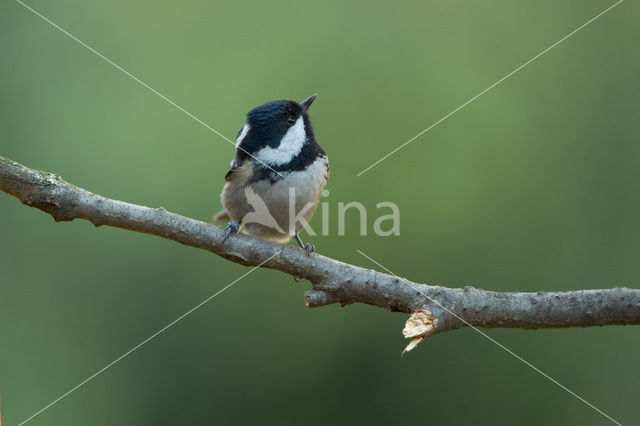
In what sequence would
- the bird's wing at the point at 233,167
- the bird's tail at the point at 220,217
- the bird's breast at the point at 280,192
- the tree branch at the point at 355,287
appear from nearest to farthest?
the tree branch at the point at 355,287
the bird's breast at the point at 280,192
the bird's wing at the point at 233,167
the bird's tail at the point at 220,217

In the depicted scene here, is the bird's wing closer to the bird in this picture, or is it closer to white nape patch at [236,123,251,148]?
the bird

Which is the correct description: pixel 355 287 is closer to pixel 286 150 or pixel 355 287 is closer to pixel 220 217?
pixel 286 150

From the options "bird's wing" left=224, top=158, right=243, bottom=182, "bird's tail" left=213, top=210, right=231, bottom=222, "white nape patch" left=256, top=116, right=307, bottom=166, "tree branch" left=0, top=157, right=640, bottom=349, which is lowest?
"tree branch" left=0, top=157, right=640, bottom=349

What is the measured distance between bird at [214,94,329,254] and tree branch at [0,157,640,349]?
74cm

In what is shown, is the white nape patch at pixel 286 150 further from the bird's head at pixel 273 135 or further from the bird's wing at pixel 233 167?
the bird's wing at pixel 233 167

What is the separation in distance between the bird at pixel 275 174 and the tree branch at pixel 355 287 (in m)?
0.74

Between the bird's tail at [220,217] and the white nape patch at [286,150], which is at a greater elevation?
the white nape patch at [286,150]

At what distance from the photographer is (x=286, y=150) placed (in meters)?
3.65

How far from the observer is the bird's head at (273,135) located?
3625mm

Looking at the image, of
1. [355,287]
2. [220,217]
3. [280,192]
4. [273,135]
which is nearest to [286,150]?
[273,135]

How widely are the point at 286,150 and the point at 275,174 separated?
19 centimetres

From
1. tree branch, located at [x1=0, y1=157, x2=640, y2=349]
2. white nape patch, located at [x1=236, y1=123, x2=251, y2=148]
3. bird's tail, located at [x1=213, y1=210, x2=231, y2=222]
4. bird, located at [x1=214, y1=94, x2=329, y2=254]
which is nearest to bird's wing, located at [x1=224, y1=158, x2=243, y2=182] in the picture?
bird, located at [x1=214, y1=94, x2=329, y2=254]

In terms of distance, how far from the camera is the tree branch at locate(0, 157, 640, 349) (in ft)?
8.11

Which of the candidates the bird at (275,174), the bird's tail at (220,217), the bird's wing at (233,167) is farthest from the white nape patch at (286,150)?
the bird's tail at (220,217)
